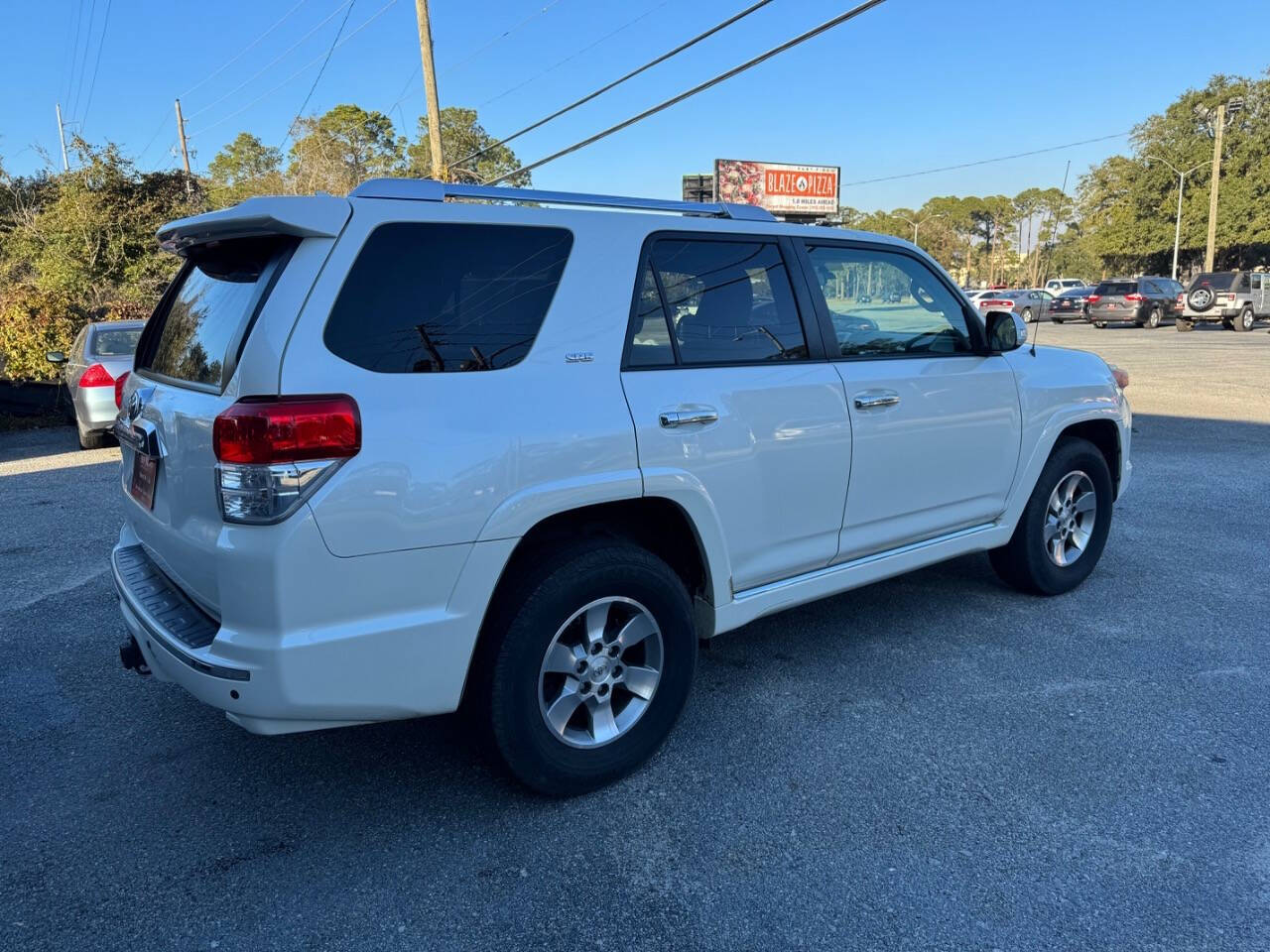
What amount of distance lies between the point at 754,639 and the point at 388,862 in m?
2.14

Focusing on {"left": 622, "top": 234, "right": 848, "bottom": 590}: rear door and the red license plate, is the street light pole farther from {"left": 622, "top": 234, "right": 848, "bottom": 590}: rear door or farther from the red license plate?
the red license plate

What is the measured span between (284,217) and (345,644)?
1.18 m

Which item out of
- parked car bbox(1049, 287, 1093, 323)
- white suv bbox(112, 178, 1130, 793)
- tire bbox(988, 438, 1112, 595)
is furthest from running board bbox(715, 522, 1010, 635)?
parked car bbox(1049, 287, 1093, 323)

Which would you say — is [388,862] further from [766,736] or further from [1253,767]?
[1253,767]

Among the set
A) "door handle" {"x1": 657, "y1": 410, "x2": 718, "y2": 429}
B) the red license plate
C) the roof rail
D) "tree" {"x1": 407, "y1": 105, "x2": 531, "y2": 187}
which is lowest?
the red license plate

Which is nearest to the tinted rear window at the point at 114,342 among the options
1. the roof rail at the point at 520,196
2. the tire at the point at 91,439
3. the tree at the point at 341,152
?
the tire at the point at 91,439

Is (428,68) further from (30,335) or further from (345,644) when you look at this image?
(345,644)

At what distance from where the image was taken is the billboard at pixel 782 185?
4197cm

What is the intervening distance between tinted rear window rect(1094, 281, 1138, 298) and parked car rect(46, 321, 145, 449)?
3214 cm

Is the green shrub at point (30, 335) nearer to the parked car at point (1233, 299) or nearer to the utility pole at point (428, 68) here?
the utility pole at point (428, 68)

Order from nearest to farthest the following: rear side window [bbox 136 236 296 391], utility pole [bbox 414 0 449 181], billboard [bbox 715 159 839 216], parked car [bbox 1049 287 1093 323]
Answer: rear side window [bbox 136 236 296 391]
utility pole [bbox 414 0 449 181]
parked car [bbox 1049 287 1093 323]
billboard [bbox 715 159 839 216]

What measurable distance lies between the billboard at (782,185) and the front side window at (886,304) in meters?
39.4

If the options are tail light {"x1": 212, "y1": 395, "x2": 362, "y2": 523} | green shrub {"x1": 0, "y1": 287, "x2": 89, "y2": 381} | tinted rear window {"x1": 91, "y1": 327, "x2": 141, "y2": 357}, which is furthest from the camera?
green shrub {"x1": 0, "y1": 287, "x2": 89, "y2": 381}

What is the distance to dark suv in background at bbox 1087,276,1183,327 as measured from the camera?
31172 millimetres
